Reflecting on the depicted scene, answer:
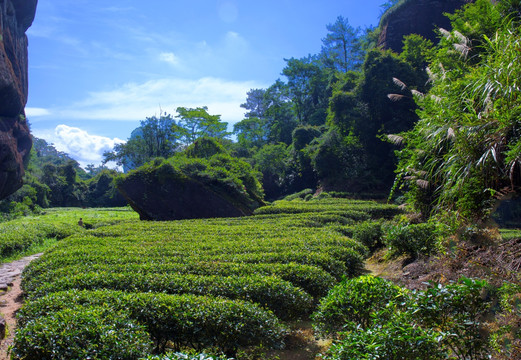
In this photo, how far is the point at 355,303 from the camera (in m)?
3.73

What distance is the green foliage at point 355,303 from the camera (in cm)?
373

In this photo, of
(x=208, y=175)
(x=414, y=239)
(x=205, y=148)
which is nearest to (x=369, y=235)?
(x=414, y=239)

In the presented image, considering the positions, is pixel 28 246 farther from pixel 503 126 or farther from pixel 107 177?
pixel 107 177

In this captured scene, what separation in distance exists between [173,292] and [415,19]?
33.2m

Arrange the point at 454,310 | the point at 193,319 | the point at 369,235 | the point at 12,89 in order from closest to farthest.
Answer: the point at 454,310 < the point at 193,319 < the point at 369,235 < the point at 12,89

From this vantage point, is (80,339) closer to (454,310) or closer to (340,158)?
(454,310)

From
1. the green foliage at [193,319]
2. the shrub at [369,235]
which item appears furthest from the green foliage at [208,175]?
the green foliage at [193,319]

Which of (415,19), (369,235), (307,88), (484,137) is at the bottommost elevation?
(369,235)

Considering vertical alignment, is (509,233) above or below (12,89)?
below

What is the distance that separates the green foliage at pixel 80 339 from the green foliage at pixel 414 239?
18.5 feet

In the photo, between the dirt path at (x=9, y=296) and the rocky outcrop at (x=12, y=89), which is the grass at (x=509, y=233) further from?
the rocky outcrop at (x=12, y=89)

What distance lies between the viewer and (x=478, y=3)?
16.9 meters

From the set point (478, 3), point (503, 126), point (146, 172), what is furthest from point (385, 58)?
point (503, 126)

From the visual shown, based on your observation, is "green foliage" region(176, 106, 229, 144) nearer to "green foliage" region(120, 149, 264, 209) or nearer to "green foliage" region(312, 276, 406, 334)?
"green foliage" region(120, 149, 264, 209)
